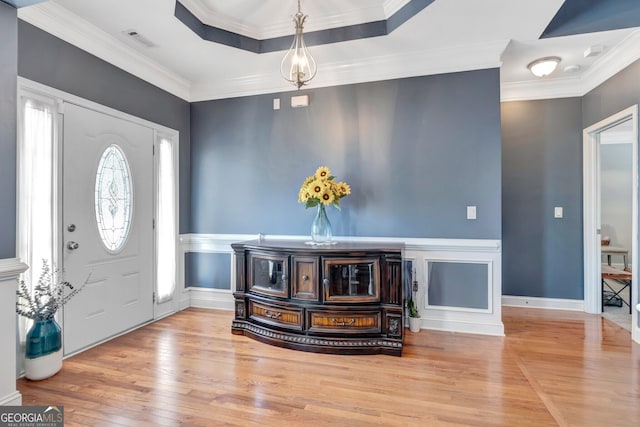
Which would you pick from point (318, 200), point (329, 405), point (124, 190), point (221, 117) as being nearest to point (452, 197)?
point (318, 200)

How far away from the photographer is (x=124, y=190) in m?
3.21

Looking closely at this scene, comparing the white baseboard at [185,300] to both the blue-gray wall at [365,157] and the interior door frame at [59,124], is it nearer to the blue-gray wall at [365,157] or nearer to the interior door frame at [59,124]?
the interior door frame at [59,124]

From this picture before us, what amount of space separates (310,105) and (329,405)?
2.90 meters

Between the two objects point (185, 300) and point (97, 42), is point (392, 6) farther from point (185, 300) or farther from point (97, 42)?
point (185, 300)

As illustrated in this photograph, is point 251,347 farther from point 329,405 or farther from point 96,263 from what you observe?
point 96,263

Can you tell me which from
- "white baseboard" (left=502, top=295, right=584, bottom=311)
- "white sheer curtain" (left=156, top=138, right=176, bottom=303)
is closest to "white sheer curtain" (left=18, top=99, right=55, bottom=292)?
"white sheer curtain" (left=156, top=138, right=176, bottom=303)

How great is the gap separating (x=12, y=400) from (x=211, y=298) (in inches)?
86.2

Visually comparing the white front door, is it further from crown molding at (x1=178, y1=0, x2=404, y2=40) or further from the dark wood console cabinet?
the dark wood console cabinet

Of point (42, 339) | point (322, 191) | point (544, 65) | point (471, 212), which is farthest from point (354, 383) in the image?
point (544, 65)

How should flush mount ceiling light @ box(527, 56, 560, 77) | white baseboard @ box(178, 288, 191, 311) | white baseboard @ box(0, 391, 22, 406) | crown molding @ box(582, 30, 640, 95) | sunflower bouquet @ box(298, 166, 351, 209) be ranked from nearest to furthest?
white baseboard @ box(0, 391, 22, 406)
crown molding @ box(582, 30, 640, 95)
sunflower bouquet @ box(298, 166, 351, 209)
flush mount ceiling light @ box(527, 56, 560, 77)
white baseboard @ box(178, 288, 191, 311)

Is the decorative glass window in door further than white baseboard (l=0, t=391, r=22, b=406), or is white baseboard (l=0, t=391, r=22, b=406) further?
the decorative glass window in door

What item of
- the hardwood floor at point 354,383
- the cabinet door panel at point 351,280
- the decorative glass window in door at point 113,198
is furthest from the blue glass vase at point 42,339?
the cabinet door panel at point 351,280

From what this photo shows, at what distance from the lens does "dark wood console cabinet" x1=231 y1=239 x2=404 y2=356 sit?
8.99 ft

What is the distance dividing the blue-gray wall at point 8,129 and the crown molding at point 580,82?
15.2 ft
